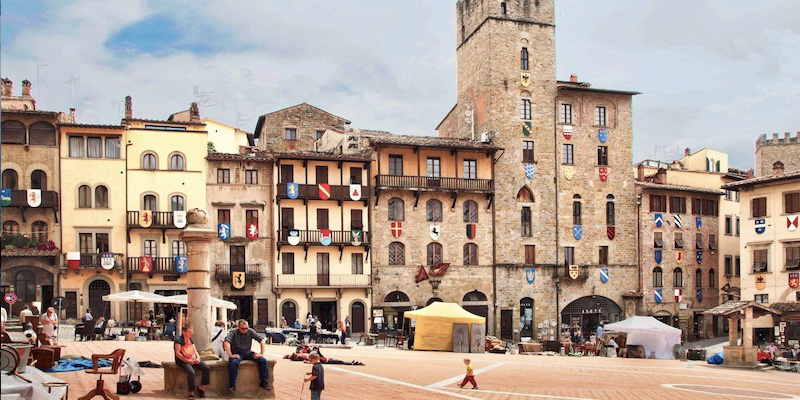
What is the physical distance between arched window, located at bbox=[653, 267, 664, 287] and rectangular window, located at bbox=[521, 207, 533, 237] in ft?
29.5

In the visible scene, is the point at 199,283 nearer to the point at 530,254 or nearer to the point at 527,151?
the point at 530,254

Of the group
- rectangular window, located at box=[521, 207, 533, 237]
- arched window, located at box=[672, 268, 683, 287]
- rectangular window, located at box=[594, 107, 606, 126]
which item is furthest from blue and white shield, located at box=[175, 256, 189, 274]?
arched window, located at box=[672, 268, 683, 287]

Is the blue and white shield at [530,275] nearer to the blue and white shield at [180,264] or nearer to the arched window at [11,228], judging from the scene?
the blue and white shield at [180,264]

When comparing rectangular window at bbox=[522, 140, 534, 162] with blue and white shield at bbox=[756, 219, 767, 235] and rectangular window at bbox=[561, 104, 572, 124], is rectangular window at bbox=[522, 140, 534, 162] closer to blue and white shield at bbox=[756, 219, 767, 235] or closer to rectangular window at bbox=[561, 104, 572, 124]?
rectangular window at bbox=[561, 104, 572, 124]

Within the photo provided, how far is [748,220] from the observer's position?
155 ft

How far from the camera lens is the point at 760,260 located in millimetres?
46219

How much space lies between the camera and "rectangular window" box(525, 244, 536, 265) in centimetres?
5150

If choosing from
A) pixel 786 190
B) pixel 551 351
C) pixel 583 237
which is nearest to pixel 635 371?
pixel 551 351

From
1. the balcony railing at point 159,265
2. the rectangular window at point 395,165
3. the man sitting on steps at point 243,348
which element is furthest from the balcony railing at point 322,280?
the man sitting on steps at point 243,348

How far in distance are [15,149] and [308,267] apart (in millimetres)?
15927

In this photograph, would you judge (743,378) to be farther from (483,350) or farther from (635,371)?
(483,350)

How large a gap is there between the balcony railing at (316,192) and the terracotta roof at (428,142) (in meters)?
3.00

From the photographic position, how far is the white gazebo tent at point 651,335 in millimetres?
37125

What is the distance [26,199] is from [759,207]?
38144 millimetres
